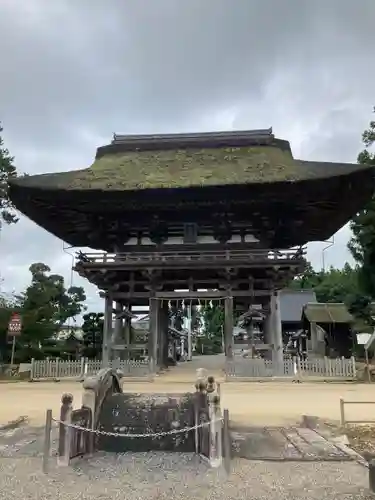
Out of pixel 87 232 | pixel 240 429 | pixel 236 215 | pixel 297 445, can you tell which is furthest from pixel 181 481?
pixel 87 232

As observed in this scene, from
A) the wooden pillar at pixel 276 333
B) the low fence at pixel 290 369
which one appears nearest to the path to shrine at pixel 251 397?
the low fence at pixel 290 369

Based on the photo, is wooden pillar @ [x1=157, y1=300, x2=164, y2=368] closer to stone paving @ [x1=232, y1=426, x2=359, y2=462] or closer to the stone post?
stone paving @ [x1=232, y1=426, x2=359, y2=462]

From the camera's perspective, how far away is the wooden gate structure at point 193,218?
17.7 meters

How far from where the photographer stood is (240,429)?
338 inches

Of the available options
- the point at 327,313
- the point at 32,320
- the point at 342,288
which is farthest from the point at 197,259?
the point at 342,288

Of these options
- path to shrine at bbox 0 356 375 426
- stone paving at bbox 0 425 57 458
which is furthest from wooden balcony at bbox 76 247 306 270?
stone paving at bbox 0 425 57 458

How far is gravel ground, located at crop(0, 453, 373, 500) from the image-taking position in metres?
5.12

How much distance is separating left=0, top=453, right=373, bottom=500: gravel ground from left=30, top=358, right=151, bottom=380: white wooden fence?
10.9m

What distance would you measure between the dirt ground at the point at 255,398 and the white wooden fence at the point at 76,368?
2.75 ft

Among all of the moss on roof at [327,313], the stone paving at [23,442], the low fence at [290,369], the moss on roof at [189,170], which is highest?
the moss on roof at [189,170]

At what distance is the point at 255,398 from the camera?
12.5m

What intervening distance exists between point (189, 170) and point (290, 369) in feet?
28.8

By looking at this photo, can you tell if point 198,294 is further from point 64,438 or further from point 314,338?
point 314,338

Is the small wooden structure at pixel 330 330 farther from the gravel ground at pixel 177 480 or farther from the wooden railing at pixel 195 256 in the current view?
the gravel ground at pixel 177 480
